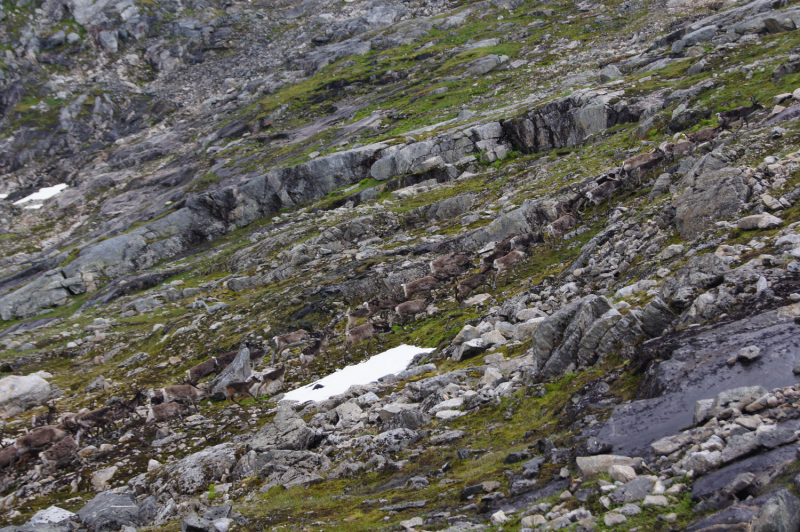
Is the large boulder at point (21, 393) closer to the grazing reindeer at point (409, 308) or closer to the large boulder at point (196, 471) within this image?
the large boulder at point (196, 471)

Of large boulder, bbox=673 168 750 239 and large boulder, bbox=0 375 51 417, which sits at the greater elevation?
large boulder, bbox=673 168 750 239

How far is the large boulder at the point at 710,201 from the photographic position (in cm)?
1531

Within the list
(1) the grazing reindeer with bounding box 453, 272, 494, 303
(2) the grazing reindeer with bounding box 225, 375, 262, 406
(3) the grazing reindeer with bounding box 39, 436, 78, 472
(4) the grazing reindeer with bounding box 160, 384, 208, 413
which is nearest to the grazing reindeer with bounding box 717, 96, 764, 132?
(1) the grazing reindeer with bounding box 453, 272, 494, 303

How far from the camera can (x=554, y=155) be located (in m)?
42.1

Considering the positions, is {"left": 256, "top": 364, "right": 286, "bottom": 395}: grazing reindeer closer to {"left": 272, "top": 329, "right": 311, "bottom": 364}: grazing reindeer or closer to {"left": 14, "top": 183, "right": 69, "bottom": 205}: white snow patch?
{"left": 272, "top": 329, "right": 311, "bottom": 364}: grazing reindeer

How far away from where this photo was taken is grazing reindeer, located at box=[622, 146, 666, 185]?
2622 centimetres

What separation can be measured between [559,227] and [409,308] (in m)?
9.53

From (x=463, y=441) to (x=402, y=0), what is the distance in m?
133

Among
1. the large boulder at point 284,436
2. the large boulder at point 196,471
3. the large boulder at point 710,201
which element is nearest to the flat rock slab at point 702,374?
the large boulder at point 710,201

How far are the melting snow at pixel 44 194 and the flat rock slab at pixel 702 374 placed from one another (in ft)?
336

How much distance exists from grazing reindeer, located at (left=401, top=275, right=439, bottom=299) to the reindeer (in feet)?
22.6

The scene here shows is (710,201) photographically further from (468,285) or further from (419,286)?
(419,286)

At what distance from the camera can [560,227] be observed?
26859 millimetres

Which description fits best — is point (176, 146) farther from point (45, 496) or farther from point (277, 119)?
point (45, 496)
